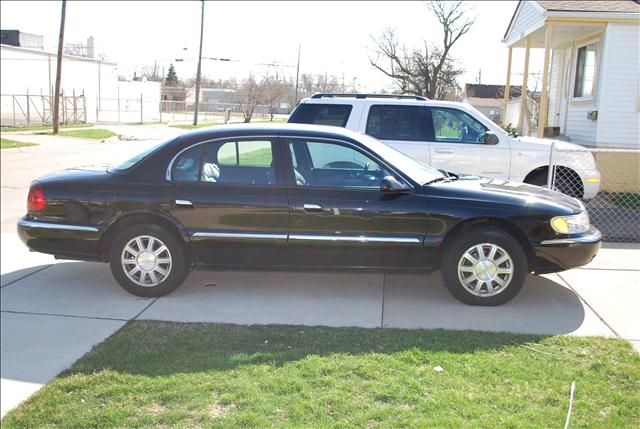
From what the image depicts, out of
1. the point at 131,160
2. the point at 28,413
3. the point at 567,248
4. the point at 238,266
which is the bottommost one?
the point at 28,413

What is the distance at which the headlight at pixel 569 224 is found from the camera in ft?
17.5

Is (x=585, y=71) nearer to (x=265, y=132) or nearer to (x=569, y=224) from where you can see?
(x=569, y=224)

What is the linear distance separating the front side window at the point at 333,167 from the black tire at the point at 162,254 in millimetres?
1320

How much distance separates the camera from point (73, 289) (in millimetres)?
5766

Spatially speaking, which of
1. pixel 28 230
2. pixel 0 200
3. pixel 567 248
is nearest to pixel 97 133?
pixel 0 200

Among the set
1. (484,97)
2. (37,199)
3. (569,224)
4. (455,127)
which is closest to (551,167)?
(455,127)

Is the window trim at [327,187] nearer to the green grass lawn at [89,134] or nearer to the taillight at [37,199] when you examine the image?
the taillight at [37,199]

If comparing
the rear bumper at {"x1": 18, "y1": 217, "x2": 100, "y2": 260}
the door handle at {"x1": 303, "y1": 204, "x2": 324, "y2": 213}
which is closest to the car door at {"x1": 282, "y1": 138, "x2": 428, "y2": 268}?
the door handle at {"x1": 303, "y1": 204, "x2": 324, "y2": 213}

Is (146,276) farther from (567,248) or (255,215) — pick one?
(567,248)

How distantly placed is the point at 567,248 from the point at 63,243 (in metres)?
4.74

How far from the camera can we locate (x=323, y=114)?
8.73m

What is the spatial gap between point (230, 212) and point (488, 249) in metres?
2.42

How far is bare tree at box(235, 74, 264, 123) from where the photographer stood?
5327cm

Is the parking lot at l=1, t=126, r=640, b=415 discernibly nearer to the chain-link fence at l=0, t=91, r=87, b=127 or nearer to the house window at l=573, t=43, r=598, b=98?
the house window at l=573, t=43, r=598, b=98
